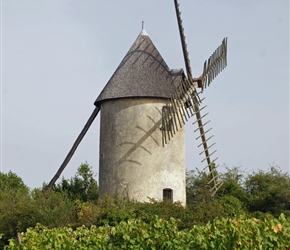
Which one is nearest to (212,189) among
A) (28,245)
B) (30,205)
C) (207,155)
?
(207,155)

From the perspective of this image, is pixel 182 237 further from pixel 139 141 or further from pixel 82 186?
pixel 82 186

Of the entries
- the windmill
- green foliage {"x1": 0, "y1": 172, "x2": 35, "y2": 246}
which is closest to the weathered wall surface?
the windmill

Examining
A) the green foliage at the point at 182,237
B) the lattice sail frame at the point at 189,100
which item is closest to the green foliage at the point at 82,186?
the lattice sail frame at the point at 189,100

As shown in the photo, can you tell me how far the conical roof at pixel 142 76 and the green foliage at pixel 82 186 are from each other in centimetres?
445

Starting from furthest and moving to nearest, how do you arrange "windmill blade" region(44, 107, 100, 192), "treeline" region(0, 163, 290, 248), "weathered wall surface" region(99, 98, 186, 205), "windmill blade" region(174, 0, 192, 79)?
"windmill blade" region(44, 107, 100, 192), "windmill blade" region(174, 0, 192, 79), "weathered wall surface" region(99, 98, 186, 205), "treeline" region(0, 163, 290, 248)

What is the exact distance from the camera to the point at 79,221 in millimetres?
20312

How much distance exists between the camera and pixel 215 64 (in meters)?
22.0

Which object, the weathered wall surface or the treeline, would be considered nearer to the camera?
the treeline

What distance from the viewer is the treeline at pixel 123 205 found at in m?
18.4

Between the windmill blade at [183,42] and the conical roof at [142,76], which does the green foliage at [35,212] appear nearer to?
the conical roof at [142,76]

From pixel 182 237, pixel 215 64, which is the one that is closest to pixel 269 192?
pixel 215 64

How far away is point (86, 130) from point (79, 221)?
3.74 m

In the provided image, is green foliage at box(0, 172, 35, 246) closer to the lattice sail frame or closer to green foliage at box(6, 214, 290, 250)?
the lattice sail frame

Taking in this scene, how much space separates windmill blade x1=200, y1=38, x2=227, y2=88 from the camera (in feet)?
70.6
